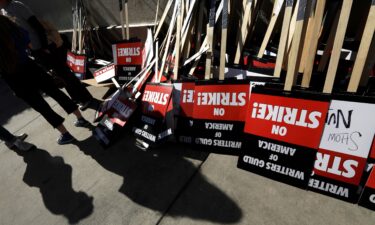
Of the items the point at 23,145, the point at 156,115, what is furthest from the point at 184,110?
the point at 23,145

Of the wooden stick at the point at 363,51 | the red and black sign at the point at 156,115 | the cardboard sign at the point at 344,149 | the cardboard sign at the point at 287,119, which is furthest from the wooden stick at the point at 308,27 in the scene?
the red and black sign at the point at 156,115

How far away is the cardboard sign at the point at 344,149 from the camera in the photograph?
175cm

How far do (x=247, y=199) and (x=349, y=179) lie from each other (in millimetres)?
782

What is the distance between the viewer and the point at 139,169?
8.67ft

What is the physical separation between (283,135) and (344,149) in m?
0.44

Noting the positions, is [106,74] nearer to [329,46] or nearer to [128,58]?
[128,58]

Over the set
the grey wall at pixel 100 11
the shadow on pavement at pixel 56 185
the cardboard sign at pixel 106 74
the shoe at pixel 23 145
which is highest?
the grey wall at pixel 100 11

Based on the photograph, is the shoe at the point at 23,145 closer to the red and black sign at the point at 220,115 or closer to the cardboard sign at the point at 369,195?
the red and black sign at the point at 220,115

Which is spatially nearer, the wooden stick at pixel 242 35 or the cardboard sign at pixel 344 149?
the cardboard sign at pixel 344 149

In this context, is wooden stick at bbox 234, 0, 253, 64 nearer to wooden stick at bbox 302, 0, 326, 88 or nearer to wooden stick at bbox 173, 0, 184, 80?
wooden stick at bbox 173, 0, 184, 80

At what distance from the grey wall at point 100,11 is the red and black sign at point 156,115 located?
1686mm

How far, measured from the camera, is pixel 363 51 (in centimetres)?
177

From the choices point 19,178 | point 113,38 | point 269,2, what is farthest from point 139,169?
point 113,38

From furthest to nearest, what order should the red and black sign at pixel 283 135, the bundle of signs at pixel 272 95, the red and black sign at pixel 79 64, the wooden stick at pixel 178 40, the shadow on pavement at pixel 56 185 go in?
the red and black sign at pixel 79 64 → the wooden stick at pixel 178 40 → the shadow on pavement at pixel 56 185 → the red and black sign at pixel 283 135 → the bundle of signs at pixel 272 95
